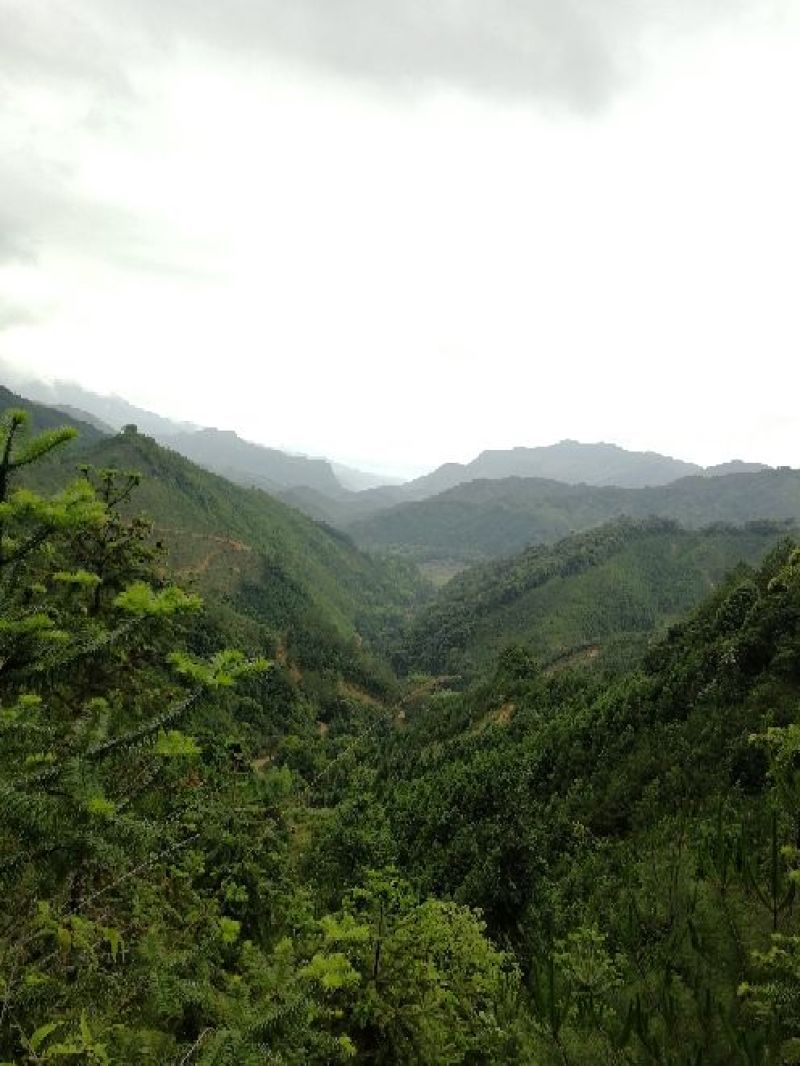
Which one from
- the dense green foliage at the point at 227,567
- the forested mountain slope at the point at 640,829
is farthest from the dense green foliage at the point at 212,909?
the dense green foliage at the point at 227,567

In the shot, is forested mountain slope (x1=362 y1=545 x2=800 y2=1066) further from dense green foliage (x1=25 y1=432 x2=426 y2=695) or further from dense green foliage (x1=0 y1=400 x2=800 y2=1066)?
dense green foliage (x1=25 y1=432 x2=426 y2=695)


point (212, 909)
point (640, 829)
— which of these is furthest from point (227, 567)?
point (212, 909)

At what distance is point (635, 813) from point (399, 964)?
3832cm

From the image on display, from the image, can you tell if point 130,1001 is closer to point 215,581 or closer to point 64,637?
point 64,637

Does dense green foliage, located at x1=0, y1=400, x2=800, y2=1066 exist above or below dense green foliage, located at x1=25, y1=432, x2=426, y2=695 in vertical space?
above

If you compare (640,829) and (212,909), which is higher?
(212,909)

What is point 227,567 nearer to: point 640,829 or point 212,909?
point 640,829

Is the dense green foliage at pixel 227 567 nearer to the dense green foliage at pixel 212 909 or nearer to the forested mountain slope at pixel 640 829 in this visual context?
the forested mountain slope at pixel 640 829

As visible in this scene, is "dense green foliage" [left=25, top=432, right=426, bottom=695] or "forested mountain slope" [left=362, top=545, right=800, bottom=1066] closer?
"forested mountain slope" [left=362, top=545, right=800, bottom=1066]

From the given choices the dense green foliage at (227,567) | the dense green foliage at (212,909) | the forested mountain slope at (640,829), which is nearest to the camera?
the dense green foliage at (212,909)

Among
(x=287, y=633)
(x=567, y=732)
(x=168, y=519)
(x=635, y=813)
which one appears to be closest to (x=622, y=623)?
(x=287, y=633)

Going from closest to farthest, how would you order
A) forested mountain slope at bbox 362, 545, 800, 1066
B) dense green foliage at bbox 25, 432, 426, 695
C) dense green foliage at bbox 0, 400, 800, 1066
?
1. dense green foliage at bbox 0, 400, 800, 1066
2. forested mountain slope at bbox 362, 545, 800, 1066
3. dense green foliage at bbox 25, 432, 426, 695

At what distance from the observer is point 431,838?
5488 centimetres

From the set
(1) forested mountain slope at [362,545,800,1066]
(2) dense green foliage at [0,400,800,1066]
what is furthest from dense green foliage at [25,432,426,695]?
(2) dense green foliage at [0,400,800,1066]
